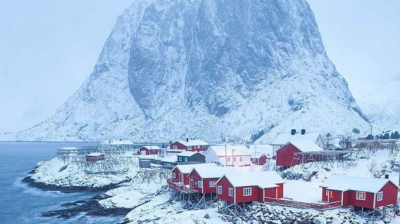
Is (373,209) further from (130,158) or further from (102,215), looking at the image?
(130,158)

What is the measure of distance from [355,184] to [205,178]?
2038 centimetres

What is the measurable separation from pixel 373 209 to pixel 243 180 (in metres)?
14.9

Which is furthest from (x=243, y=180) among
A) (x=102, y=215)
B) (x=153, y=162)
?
(x=153, y=162)

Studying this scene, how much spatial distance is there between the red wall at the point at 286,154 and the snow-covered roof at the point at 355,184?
1890 centimetres

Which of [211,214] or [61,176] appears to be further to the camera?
[61,176]

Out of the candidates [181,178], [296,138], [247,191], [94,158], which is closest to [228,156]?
[296,138]

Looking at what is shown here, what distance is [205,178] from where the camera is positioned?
50.2 metres

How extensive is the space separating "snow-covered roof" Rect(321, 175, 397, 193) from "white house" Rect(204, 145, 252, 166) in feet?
126

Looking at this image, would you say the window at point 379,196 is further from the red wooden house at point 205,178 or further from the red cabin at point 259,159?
the red cabin at point 259,159

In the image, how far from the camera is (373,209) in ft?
Result: 123

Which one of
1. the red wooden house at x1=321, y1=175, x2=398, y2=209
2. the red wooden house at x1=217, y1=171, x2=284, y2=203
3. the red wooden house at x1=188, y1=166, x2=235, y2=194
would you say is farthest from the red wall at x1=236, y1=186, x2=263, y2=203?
the red wooden house at x1=188, y1=166, x2=235, y2=194

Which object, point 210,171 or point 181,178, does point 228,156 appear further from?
point 210,171

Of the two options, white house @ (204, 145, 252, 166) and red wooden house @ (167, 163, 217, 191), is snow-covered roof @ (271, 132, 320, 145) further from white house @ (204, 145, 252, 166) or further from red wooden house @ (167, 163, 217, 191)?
red wooden house @ (167, 163, 217, 191)

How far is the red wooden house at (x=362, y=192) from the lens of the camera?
37219 mm
